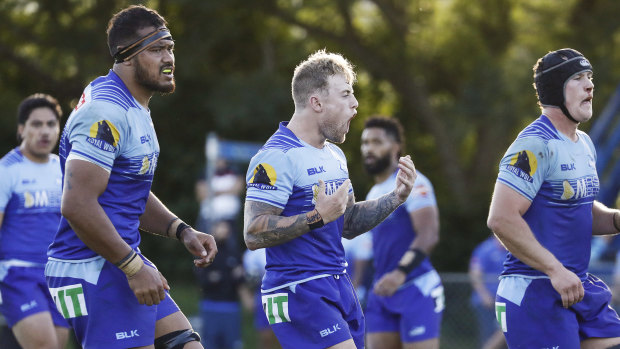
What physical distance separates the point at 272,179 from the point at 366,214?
0.84 metres

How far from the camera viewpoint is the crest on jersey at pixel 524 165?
532 cm

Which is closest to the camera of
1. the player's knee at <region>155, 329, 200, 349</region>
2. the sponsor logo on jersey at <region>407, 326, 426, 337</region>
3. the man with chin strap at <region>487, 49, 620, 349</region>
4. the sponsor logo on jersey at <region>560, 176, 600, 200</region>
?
the player's knee at <region>155, 329, 200, 349</region>

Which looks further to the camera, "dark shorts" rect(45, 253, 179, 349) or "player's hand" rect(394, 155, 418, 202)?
"player's hand" rect(394, 155, 418, 202)

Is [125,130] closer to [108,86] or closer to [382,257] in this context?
[108,86]

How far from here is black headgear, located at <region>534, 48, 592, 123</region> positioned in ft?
18.2

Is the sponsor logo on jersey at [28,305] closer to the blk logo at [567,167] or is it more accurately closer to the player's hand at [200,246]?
the player's hand at [200,246]

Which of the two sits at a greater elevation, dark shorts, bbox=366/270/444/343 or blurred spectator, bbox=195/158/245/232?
blurred spectator, bbox=195/158/245/232

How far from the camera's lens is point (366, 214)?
18.7 ft

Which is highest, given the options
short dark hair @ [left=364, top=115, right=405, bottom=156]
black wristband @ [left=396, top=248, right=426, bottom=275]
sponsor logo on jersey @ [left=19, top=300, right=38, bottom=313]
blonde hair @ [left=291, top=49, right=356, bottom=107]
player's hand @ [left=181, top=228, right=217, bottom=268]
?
blonde hair @ [left=291, top=49, right=356, bottom=107]

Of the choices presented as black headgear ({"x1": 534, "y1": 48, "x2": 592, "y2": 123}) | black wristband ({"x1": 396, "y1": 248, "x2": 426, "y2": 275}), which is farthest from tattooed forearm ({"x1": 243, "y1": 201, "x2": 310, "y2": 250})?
black wristband ({"x1": 396, "y1": 248, "x2": 426, "y2": 275})

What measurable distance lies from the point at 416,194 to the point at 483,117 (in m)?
12.8

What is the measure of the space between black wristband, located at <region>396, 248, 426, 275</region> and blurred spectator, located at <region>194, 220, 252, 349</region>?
190 inches

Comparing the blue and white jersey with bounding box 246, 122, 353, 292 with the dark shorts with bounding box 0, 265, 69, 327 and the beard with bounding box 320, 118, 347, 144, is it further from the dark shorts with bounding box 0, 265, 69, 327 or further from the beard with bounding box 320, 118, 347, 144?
the dark shorts with bounding box 0, 265, 69, 327

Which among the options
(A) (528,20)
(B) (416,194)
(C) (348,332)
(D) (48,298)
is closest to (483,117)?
(A) (528,20)
